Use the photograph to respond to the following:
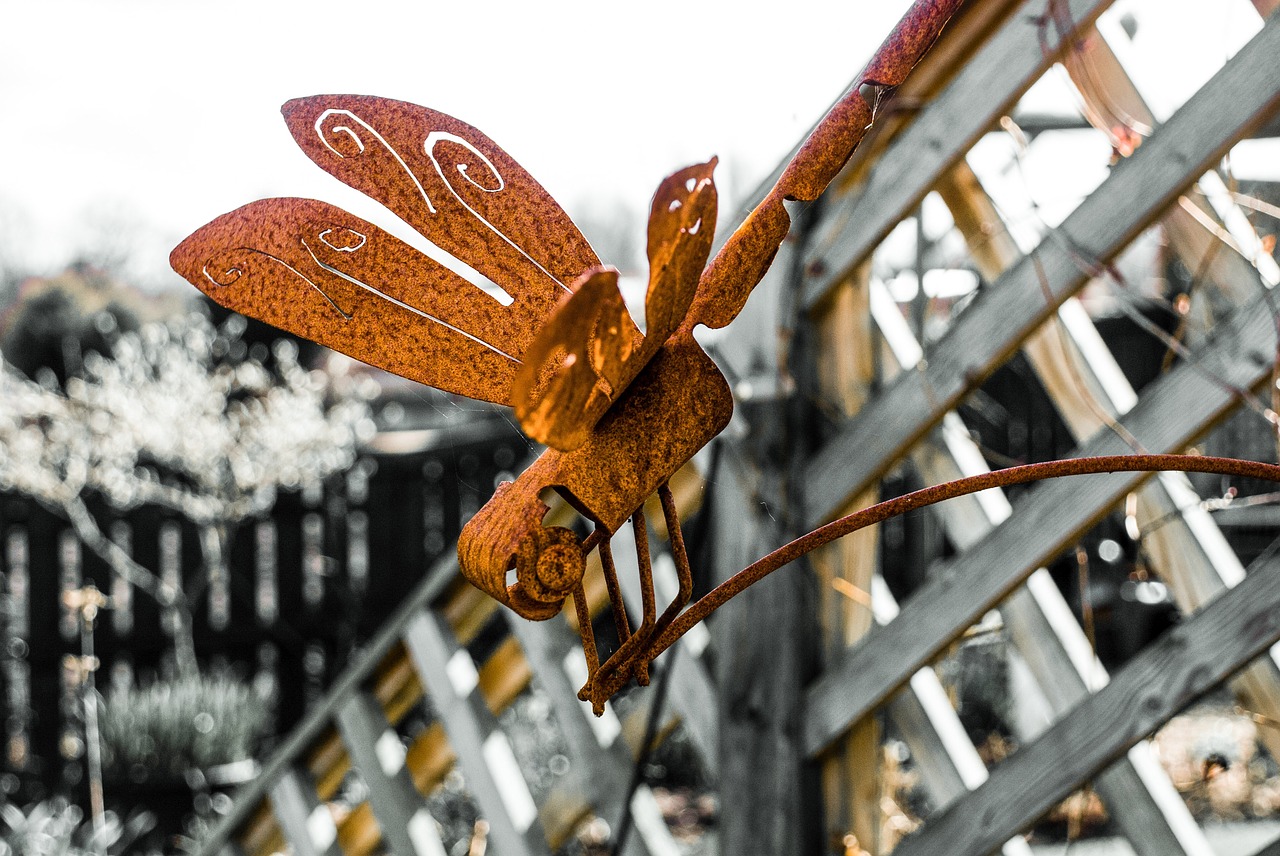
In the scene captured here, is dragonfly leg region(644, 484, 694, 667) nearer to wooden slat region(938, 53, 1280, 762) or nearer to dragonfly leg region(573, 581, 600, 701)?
dragonfly leg region(573, 581, 600, 701)

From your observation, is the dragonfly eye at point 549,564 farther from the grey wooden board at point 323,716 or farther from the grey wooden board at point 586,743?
the grey wooden board at point 323,716

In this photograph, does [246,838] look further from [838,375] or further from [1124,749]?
[1124,749]

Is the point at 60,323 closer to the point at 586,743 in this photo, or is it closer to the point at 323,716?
the point at 323,716

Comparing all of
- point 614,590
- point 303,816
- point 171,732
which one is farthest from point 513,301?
point 171,732

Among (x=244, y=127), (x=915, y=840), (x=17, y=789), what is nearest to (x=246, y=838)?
(x=915, y=840)

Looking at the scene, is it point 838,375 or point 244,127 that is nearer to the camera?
point 838,375

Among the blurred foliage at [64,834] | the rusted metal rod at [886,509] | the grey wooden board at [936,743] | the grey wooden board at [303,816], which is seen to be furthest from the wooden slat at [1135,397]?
the blurred foliage at [64,834]

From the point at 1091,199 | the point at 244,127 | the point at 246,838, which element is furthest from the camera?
the point at 244,127
